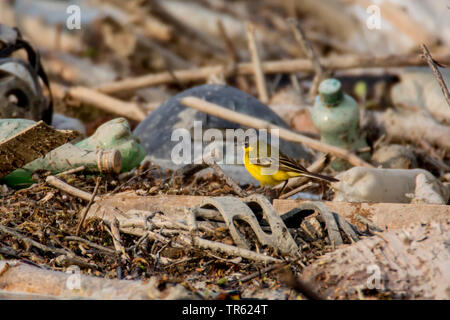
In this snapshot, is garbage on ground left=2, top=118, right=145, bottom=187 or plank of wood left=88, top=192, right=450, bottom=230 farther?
garbage on ground left=2, top=118, right=145, bottom=187

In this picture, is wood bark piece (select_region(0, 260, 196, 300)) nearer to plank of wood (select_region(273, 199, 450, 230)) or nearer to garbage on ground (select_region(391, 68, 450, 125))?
plank of wood (select_region(273, 199, 450, 230))

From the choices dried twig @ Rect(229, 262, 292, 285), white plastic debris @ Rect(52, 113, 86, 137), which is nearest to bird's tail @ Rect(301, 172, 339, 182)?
dried twig @ Rect(229, 262, 292, 285)

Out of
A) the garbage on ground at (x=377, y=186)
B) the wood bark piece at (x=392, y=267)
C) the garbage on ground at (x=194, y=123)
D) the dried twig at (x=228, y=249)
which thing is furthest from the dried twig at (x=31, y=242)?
the garbage on ground at (x=194, y=123)

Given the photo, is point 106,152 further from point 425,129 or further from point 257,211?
point 425,129

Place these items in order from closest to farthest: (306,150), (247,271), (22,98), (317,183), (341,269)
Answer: (341,269), (247,271), (317,183), (22,98), (306,150)

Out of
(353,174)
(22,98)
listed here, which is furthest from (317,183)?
(22,98)

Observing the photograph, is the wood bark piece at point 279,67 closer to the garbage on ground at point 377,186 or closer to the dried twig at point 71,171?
the garbage on ground at point 377,186
